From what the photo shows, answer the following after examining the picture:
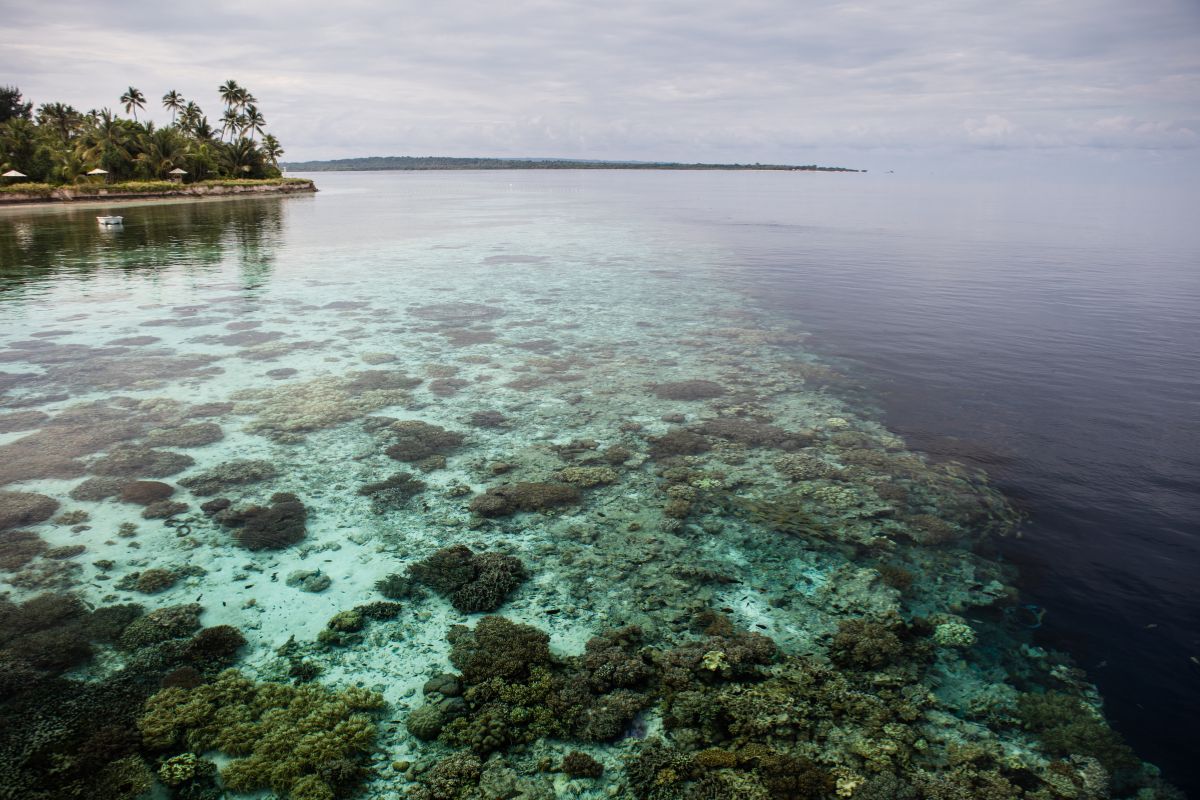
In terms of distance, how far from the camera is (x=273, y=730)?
8.71 metres

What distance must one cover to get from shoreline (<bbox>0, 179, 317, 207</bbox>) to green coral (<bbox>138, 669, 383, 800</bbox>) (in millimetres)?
107506

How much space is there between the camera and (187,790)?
796 centimetres

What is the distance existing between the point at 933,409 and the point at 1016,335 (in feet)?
43.5

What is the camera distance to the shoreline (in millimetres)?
87050

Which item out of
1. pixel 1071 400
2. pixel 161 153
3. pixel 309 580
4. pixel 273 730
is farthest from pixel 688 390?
pixel 161 153

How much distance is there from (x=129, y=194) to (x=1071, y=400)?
400ft

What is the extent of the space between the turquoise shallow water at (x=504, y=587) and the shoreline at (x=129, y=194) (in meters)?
84.0

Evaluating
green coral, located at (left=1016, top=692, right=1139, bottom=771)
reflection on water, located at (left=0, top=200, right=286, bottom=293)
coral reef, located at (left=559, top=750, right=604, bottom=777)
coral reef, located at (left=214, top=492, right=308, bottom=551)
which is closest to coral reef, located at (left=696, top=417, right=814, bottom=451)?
green coral, located at (left=1016, top=692, right=1139, bottom=771)

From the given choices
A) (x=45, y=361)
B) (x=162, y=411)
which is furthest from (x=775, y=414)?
(x=45, y=361)

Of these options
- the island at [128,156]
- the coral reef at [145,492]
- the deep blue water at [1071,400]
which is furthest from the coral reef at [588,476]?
the island at [128,156]

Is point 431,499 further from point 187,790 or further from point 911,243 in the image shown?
point 911,243

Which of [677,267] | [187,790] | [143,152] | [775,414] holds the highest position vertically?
[143,152]

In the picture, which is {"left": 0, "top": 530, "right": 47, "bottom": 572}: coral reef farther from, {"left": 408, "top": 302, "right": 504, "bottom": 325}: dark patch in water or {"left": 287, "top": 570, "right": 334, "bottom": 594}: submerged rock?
{"left": 408, "top": 302, "right": 504, "bottom": 325}: dark patch in water

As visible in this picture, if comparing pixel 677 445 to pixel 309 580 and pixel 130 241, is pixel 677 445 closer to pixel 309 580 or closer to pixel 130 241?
pixel 309 580
